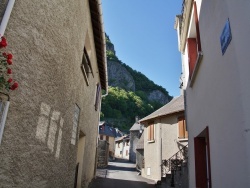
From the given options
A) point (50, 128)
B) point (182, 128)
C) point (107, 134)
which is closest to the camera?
point (50, 128)

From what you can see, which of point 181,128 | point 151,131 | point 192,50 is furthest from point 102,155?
Result: point 192,50

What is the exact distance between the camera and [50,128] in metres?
4.31

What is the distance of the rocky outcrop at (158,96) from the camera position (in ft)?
290

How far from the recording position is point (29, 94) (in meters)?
3.45

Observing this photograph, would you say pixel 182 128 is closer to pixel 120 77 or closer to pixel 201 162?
pixel 201 162

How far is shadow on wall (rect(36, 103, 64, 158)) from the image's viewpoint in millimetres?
3879

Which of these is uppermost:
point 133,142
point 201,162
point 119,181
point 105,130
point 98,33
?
point 105,130

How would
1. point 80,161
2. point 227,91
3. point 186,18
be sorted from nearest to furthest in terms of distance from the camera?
point 227,91
point 186,18
point 80,161

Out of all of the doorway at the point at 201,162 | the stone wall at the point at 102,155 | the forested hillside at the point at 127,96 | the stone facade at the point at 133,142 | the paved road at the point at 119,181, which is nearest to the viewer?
the doorway at the point at 201,162

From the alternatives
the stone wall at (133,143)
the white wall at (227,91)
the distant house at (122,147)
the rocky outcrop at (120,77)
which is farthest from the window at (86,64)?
the rocky outcrop at (120,77)

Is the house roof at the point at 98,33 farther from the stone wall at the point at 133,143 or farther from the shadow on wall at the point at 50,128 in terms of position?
the stone wall at the point at 133,143

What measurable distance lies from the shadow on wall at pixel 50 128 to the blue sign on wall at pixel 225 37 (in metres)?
2.87

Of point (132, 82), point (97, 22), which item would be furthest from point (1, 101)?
point (132, 82)

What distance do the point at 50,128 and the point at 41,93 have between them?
79 centimetres
